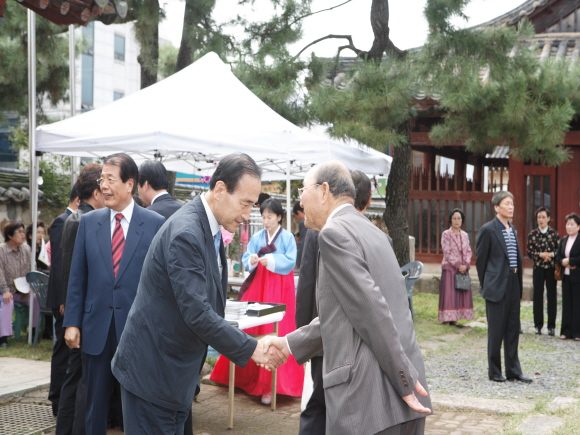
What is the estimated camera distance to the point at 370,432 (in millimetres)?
2625

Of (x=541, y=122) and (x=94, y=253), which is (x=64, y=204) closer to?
(x=541, y=122)

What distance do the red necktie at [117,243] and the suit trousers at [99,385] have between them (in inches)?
12.5

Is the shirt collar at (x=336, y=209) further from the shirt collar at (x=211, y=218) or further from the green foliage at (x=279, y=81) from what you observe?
the green foliage at (x=279, y=81)

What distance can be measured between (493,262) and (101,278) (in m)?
4.33

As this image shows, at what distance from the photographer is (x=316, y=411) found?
13.6 ft

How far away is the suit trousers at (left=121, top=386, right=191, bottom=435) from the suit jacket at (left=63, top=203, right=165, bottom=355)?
3.69ft

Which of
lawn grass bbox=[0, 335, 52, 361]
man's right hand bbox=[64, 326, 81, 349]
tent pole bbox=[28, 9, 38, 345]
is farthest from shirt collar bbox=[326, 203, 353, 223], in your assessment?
tent pole bbox=[28, 9, 38, 345]

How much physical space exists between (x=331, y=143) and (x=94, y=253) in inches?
155

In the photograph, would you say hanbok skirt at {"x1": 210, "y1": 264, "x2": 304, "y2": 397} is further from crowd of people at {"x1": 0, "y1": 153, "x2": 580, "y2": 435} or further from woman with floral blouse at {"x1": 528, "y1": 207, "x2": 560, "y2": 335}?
woman with floral blouse at {"x1": 528, "y1": 207, "x2": 560, "y2": 335}

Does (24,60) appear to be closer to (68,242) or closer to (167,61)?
(167,61)

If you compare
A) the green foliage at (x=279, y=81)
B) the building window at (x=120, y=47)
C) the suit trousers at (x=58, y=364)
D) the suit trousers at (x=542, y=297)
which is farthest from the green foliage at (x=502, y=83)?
the building window at (x=120, y=47)

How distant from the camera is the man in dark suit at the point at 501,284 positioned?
22.5ft

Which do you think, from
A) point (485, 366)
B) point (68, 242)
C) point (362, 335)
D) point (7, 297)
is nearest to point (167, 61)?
point (7, 297)

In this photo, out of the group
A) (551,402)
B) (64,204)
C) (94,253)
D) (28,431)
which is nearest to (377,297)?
(94,253)
